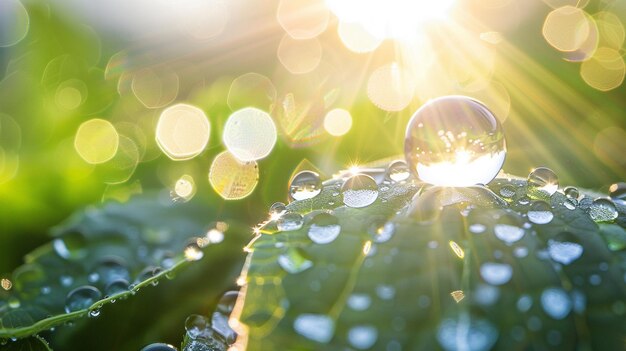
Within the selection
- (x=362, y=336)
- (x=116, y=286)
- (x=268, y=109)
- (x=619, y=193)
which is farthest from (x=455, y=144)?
(x=268, y=109)

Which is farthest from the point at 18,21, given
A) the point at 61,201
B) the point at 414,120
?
the point at 414,120

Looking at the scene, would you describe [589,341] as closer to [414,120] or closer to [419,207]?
[419,207]

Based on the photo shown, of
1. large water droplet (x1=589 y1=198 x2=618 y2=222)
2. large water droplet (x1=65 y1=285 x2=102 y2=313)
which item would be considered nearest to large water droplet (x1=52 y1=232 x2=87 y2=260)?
large water droplet (x1=65 y1=285 x2=102 y2=313)

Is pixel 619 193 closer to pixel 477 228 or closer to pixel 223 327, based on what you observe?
pixel 477 228

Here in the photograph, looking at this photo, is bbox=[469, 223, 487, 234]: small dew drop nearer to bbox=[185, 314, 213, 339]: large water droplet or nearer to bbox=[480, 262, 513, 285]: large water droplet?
bbox=[480, 262, 513, 285]: large water droplet

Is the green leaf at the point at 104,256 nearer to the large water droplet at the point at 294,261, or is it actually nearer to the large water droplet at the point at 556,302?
the large water droplet at the point at 294,261

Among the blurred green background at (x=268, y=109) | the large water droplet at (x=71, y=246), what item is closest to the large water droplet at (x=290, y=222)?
the blurred green background at (x=268, y=109)
